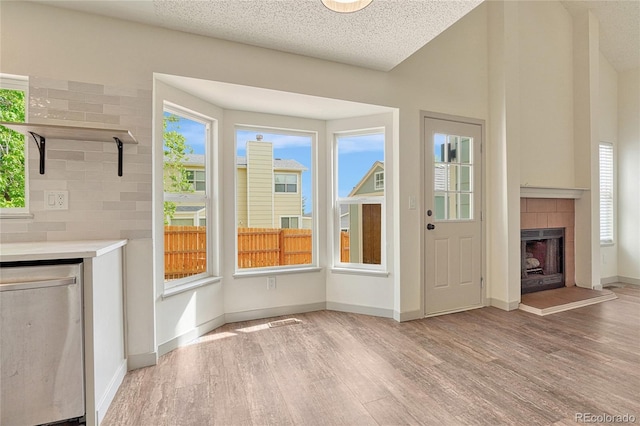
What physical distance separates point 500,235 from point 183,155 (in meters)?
3.59

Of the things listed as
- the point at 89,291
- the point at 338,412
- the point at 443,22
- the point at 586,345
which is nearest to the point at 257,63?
the point at 443,22

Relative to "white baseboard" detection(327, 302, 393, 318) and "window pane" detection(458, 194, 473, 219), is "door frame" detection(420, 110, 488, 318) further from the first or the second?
"white baseboard" detection(327, 302, 393, 318)

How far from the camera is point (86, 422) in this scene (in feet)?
4.95

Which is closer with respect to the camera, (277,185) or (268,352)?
(268,352)

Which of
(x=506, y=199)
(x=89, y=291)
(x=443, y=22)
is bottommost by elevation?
(x=89, y=291)

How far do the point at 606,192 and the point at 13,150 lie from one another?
7200mm

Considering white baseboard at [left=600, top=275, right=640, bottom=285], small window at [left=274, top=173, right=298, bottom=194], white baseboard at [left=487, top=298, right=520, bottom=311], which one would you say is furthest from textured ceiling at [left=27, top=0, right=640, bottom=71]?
white baseboard at [left=600, top=275, right=640, bottom=285]

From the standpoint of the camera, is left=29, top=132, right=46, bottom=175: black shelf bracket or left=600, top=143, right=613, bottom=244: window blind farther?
left=600, top=143, right=613, bottom=244: window blind

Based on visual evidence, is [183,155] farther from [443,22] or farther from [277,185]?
[443,22]

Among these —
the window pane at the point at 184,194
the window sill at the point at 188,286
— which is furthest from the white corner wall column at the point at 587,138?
the window pane at the point at 184,194

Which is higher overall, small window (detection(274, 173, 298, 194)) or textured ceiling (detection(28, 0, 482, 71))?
textured ceiling (detection(28, 0, 482, 71))

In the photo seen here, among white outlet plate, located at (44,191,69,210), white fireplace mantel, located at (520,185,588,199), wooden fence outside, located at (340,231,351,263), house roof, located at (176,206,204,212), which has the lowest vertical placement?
wooden fence outside, located at (340,231,351,263)

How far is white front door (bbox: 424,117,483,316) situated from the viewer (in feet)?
10.7

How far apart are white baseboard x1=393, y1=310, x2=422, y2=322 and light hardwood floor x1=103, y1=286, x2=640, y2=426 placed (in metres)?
0.12
